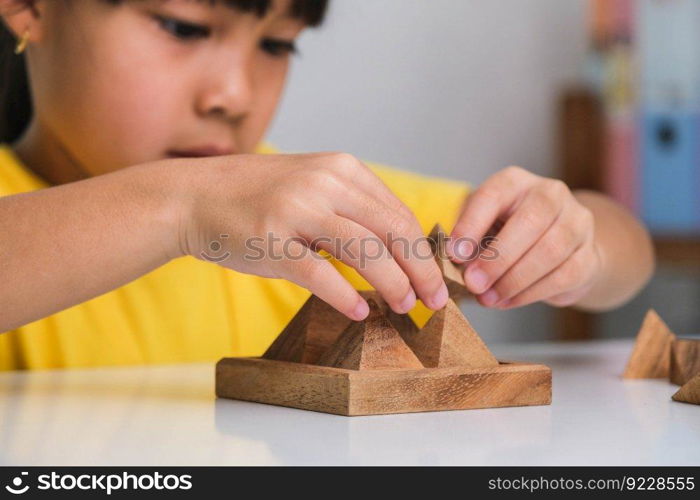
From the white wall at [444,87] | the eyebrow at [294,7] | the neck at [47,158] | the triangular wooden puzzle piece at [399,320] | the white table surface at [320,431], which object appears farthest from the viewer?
the white wall at [444,87]

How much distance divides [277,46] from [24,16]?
291 millimetres

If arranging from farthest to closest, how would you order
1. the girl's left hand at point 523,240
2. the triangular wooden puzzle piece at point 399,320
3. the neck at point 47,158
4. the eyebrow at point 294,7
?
the neck at point 47,158 → the eyebrow at point 294,7 → the girl's left hand at point 523,240 → the triangular wooden puzzle piece at point 399,320

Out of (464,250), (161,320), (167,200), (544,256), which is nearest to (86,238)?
(167,200)

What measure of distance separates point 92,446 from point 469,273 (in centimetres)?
35

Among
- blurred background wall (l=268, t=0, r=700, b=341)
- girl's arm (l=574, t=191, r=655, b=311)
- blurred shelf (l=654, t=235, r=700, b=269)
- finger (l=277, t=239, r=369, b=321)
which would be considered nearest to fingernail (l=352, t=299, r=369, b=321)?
finger (l=277, t=239, r=369, b=321)

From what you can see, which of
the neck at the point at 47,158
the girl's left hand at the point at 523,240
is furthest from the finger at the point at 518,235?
the neck at the point at 47,158

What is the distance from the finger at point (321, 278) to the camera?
61 centimetres

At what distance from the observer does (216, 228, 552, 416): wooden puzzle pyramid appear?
565 mm

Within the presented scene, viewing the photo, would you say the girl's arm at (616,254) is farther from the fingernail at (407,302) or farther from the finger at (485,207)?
the fingernail at (407,302)

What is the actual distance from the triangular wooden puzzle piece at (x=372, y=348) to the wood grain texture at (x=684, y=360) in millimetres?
247

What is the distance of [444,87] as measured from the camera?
2.06m

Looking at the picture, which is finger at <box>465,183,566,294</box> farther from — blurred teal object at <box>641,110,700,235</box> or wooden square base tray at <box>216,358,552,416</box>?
blurred teal object at <box>641,110,700,235</box>

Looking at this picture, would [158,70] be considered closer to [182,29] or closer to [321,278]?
[182,29]
